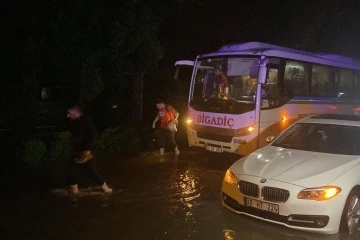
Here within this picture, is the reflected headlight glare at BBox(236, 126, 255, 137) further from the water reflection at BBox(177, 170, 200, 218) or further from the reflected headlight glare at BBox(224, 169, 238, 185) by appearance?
the reflected headlight glare at BBox(224, 169, 238, 185)

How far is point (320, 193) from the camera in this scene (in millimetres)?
6289

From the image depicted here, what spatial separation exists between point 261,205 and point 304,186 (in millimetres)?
677

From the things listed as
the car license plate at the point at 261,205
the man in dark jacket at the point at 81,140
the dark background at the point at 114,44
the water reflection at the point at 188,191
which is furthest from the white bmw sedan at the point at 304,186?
the dark background at the point at 114,44

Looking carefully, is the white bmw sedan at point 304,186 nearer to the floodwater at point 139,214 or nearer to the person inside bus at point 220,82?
the floodwater at point 139,214

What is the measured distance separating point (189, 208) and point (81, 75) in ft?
20.0

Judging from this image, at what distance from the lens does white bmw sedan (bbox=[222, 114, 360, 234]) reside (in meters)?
6.31

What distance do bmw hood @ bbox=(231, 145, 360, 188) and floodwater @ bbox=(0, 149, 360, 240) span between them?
0.75 meters

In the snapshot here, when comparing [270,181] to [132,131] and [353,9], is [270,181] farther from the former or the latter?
[353,9]

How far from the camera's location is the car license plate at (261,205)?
21.3ft

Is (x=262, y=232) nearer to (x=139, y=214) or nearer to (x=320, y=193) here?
(x=320, y=193)

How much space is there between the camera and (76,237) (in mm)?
6566

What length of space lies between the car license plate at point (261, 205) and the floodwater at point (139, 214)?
26 centimetres

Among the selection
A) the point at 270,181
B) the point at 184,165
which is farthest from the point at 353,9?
the point at 270,181

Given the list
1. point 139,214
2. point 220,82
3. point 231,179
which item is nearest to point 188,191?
point 139,214
